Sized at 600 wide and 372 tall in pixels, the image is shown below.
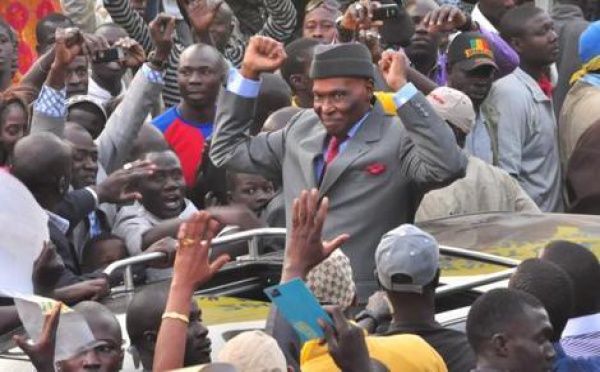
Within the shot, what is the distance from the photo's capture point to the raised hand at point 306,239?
546cm

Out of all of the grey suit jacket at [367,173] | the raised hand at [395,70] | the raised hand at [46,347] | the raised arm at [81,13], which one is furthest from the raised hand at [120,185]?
the raised arm at [81,13]

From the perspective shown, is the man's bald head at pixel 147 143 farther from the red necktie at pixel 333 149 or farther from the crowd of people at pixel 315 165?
the red necktie at pixel 333 149

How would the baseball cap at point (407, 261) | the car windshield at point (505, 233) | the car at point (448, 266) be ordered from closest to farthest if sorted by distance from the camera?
the baseball cap at point (407, 261), the car at point (448, 266), the car windshield at point (505, 233)

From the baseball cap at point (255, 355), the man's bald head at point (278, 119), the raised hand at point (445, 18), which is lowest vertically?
the man's bald head at point (278, 119)

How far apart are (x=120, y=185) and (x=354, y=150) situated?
131 cm

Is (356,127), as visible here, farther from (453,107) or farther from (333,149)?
(453,107)

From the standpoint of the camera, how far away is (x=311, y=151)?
7.46 m

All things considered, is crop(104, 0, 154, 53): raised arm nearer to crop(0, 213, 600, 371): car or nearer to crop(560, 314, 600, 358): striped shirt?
crop(0, 213, 600, 371): car

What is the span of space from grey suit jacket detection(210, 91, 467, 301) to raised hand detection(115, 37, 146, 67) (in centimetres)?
253

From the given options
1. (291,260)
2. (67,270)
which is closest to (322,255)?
(291,260)

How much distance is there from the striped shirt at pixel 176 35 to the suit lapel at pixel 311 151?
12.6 feet

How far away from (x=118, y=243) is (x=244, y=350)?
304 centimetres

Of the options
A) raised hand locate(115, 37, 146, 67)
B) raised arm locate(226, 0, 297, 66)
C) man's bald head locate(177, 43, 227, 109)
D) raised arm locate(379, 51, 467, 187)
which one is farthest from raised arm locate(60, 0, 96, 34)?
raised arm locate(379, 51, 467, 187)

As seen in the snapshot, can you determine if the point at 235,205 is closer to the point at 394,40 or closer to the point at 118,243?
the point at 118,243
